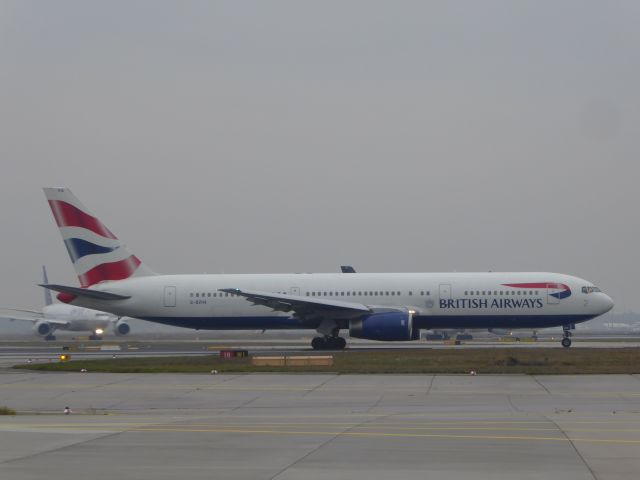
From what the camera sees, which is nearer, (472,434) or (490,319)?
(472,434)

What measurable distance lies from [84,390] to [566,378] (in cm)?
1334

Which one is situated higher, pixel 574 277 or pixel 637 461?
pixel 574 277

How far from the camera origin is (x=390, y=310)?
4653 cm

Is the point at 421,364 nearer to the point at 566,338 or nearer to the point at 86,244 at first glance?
the point at 566,338

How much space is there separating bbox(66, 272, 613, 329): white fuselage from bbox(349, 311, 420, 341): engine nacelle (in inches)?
72.3

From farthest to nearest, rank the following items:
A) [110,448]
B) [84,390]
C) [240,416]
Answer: [84,390] → [240,416] → [110,448]

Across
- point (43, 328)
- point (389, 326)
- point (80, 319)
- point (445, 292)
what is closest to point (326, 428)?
point (389, 326)

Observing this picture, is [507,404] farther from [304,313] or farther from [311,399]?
[304,313]

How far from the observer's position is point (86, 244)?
162 ft

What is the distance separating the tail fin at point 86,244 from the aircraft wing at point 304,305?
20.7 ft

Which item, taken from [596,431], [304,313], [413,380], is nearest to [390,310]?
[304,313]

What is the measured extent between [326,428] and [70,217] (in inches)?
1392

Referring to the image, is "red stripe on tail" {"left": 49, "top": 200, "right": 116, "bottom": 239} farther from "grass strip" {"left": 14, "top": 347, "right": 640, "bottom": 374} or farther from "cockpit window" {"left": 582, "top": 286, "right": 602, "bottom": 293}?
"cockpit window" {"left": 582, "top": 286, "right": 602, "bottom": 293}

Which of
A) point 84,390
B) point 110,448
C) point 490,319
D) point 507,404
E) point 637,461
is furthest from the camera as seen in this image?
point 490,319
